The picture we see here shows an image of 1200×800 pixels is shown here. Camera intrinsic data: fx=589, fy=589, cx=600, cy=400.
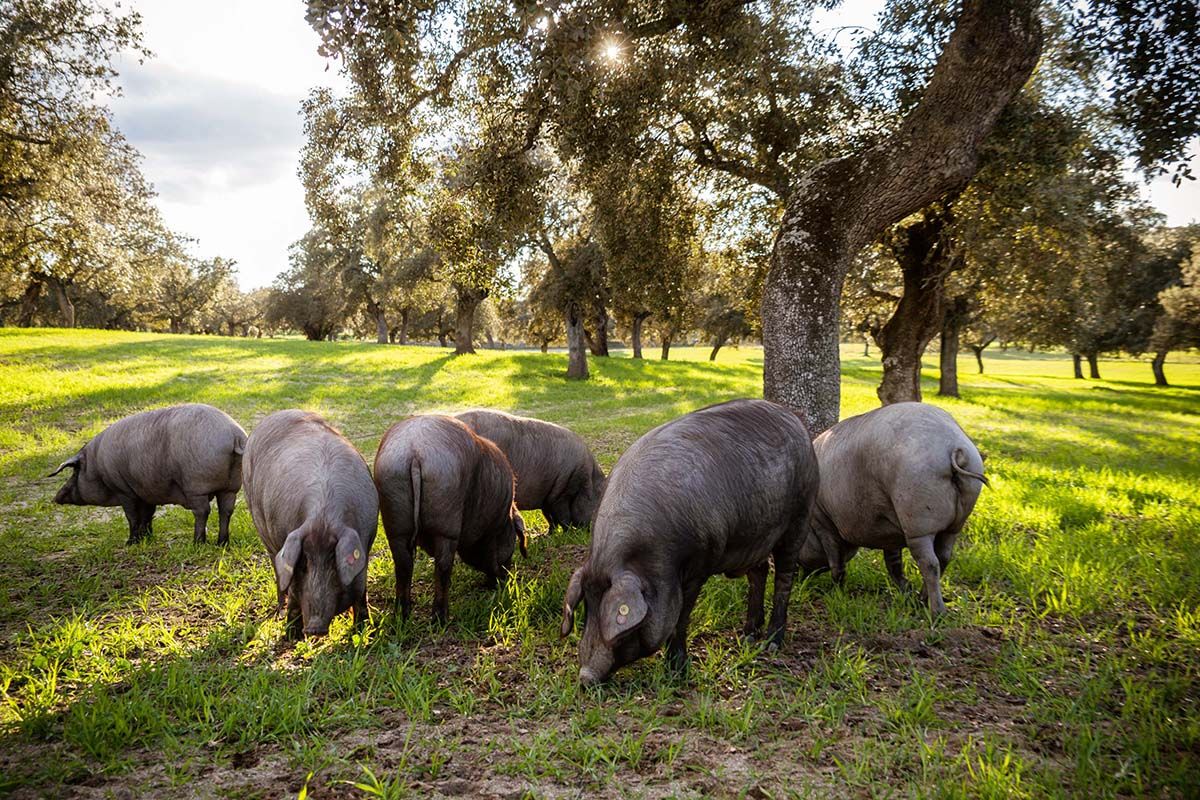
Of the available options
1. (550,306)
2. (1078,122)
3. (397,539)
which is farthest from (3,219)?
(1078,122)

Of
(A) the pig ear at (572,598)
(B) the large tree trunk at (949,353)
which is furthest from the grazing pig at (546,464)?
(B) the large tree trunk at (949,353)

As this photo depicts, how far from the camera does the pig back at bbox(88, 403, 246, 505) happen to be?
683 cm

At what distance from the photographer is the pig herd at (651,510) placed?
3650mm

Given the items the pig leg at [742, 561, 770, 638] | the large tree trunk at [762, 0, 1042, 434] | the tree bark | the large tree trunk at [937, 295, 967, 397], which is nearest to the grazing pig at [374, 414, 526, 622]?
the pig leg at [742, 561, 770, 638]

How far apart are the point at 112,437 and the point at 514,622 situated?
19.7 feet

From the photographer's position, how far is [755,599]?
15.2 ft

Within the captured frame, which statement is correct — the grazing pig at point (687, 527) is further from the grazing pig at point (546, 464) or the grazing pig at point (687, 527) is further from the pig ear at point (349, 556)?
the grazing pig at point (546, 464)

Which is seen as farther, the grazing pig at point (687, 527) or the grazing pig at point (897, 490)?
the grazing pig at point (897, 490)

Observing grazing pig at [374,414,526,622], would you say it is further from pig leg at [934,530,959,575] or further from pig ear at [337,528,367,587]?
pig leg at [934,530,959,575]

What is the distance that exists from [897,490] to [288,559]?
459 cm

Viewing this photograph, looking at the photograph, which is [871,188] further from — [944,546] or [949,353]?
[949,353]

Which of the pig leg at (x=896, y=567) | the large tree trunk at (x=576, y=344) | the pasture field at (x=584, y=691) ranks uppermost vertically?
the large tree trunk at (x=576, y=344)

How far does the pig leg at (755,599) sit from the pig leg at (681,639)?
32.6 inches

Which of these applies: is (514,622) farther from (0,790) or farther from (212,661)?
(0,790)
